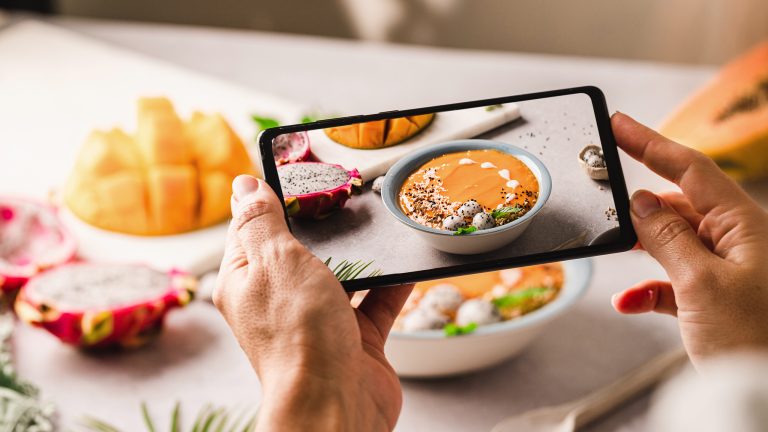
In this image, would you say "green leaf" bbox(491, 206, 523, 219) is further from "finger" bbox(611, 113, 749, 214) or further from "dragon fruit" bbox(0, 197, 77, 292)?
"dragon fruit" bbox(0, 197, 77, 292)

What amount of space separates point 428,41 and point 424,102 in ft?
2.10

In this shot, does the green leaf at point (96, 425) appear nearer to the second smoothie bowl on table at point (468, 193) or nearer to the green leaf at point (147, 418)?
the green leaf at point (147, 418)

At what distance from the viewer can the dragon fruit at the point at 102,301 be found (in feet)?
2.98

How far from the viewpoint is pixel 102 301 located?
937 mm

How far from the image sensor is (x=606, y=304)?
1.00m

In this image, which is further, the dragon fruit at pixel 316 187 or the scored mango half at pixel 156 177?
the scored mango half at pixel 156 177

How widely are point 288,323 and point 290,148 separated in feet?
0.54

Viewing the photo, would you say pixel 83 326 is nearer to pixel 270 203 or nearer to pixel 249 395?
pixel 249 395

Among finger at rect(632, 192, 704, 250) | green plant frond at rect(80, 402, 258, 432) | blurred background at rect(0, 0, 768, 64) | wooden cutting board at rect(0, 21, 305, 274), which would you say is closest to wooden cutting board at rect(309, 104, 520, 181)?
finger at rect(632, 192, 704, 250)

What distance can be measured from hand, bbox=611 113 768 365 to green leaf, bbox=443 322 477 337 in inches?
8.1

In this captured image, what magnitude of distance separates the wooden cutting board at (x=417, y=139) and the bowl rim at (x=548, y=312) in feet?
0.63

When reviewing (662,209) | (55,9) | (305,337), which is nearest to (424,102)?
(662,209)

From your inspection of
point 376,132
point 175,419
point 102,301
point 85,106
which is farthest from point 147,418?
point 85,106

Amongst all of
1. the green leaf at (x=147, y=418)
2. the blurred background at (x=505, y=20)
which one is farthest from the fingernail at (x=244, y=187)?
the blurred background at (x=505, y=20)
